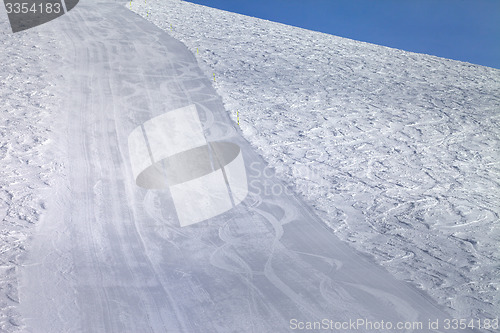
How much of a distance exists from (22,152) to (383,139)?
12.3ft

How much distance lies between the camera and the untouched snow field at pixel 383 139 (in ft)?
11.0

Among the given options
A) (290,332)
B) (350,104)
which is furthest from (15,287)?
(350,104)

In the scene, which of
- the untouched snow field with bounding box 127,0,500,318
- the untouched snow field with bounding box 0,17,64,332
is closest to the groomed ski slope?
the untouched snow field with bounding box 0,17,64,332

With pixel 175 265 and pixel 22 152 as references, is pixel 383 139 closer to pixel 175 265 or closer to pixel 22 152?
pixel 175 265

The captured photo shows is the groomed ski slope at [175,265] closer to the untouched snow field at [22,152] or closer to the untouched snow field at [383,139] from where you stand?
the untouched snow field at [22,152]

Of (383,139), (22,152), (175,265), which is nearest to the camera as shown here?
(175,265)

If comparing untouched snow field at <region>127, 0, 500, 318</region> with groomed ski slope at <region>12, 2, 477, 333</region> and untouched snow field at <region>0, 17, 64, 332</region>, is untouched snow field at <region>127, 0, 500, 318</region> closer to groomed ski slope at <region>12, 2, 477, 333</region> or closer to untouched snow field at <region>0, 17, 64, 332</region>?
groomed ski slope at <region>12, 2, 477, 333</region>

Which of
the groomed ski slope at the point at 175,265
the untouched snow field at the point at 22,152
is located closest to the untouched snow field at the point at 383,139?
the groomed ski slope at the point at 175,265

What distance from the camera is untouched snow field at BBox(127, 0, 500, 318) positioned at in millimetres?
3344

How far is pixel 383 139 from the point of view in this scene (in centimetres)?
531

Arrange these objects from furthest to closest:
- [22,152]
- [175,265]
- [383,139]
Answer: [383,139], [22,152], [175,265]

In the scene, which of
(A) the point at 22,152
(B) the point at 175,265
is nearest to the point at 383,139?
(B) the point at 175,265

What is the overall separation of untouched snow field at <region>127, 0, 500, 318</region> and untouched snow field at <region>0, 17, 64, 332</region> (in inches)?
81.9

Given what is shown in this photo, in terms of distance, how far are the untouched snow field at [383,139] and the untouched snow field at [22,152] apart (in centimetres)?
208
